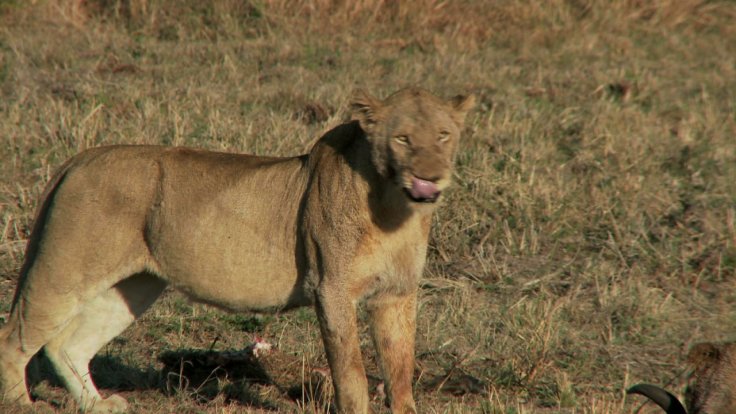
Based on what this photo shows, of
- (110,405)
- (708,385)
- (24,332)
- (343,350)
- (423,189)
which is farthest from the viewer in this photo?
(110,405)

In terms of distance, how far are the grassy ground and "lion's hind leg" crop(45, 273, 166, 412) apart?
313 millimetres

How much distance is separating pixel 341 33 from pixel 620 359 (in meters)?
7.62

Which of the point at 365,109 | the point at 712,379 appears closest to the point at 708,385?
the point at 712,379

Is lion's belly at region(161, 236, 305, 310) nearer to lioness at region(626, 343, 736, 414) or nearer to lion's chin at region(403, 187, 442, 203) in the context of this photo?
lion's chin at region(403, 187, 442, 203)

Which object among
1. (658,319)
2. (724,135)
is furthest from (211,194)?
(724,135)

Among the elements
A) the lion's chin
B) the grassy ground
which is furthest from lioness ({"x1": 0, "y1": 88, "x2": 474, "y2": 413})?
the grassy ground

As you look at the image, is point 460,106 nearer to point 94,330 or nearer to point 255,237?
point 255,237

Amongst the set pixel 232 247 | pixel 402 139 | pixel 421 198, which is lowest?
pixel 232 247

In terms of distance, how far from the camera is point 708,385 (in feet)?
15.9

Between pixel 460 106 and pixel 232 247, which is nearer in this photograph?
pixel 460 106

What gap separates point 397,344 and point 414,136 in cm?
122

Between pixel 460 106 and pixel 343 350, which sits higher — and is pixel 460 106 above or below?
above

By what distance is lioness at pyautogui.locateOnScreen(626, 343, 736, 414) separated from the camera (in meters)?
4.75

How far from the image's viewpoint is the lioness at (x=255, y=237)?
496 centimetres
